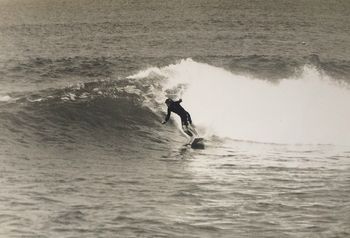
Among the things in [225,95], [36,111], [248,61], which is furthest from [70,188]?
[248,61]

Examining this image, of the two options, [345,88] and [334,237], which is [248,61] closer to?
[345,88]

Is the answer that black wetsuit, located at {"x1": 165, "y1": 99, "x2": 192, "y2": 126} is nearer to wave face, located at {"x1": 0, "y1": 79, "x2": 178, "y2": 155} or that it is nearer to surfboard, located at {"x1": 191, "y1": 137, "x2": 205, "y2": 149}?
surfboard, located at {"x1": 191, "y1": 137, "x2": 205, "y2": 149}

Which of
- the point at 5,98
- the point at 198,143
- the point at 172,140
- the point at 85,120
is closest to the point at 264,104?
the point at 172,140

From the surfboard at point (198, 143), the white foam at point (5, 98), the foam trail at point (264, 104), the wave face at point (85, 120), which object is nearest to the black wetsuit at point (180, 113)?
the surfboard at point (198, 143)

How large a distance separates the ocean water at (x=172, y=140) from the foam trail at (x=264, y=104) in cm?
8

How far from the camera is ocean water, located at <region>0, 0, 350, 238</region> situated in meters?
10.2

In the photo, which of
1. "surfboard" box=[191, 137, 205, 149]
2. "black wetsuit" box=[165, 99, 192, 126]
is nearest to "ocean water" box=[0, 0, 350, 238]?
"surfboard" box=[191, 137, 205, 149]

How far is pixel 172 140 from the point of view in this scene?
19578 mm

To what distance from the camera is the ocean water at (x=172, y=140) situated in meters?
10.2

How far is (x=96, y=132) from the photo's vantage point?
19250mm

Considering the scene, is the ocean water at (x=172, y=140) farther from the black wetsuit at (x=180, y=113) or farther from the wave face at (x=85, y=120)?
the black wetsuit at (x=180, y=113)

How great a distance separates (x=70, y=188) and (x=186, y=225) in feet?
10.8

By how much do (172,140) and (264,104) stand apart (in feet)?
23.0

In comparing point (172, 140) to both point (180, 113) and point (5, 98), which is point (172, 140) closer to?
point (180, 113)
